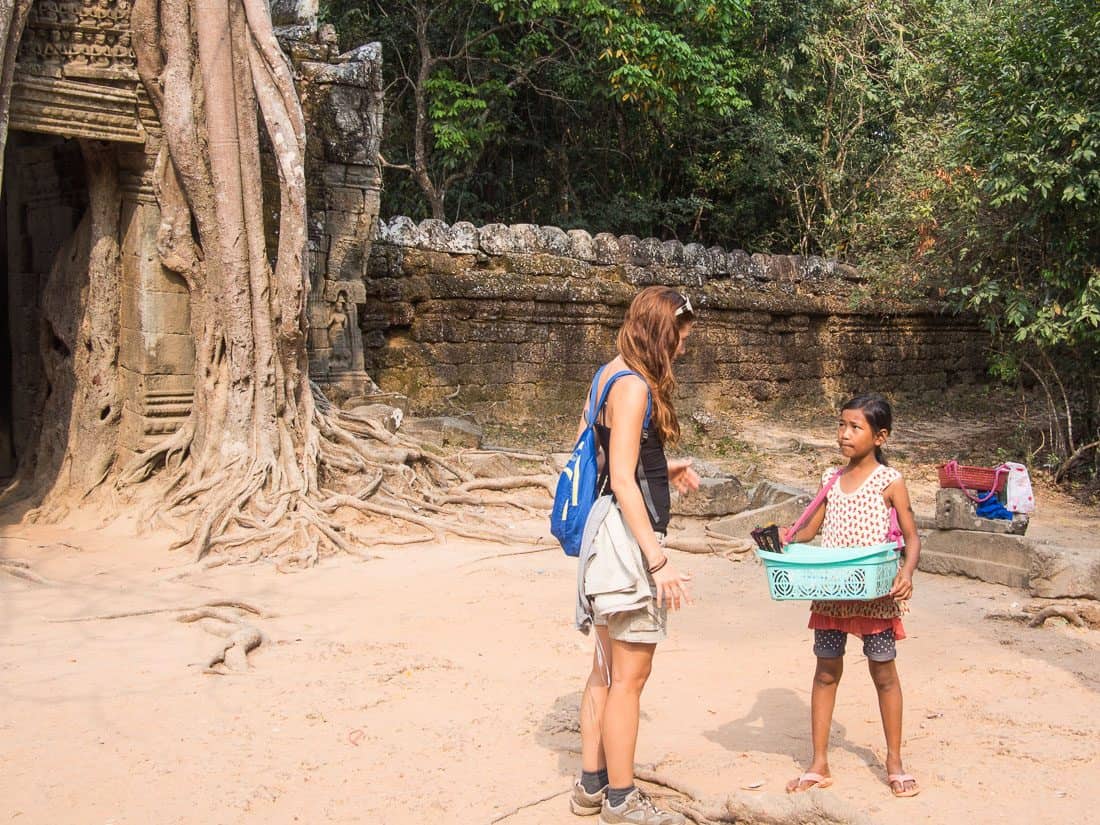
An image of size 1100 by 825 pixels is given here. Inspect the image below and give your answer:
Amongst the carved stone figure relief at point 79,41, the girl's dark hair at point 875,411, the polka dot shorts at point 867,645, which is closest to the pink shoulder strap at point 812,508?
the girl's dark hair at point 875,411

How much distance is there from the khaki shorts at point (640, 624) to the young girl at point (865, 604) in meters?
0.57

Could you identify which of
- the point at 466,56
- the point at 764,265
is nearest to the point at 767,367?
the point at 764,265

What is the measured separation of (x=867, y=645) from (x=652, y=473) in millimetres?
870

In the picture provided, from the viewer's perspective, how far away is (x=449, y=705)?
13.9ft

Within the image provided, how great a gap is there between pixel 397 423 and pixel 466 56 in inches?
313

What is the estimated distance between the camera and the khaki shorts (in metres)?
3.17

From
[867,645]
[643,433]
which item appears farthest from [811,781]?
[643,433]

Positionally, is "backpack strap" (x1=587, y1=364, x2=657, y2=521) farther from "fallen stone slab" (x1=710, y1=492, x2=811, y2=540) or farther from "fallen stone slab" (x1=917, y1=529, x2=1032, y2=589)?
"fallen stone slab" (x1=710, y1=492, x2=811, y2=540)

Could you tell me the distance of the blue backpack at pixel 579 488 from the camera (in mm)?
3254

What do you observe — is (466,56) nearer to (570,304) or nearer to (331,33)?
(570,304)

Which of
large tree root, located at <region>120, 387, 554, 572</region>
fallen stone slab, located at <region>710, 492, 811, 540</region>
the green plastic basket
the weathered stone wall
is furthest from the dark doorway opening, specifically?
the green plastic basket

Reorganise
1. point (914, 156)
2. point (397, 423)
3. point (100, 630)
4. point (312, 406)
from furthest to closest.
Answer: point (914, 156), point (397, 423), point (312, 406), point (100, 630)

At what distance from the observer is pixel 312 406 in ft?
24.5

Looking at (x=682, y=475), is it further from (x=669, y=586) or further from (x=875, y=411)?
(x=875, y=411)
